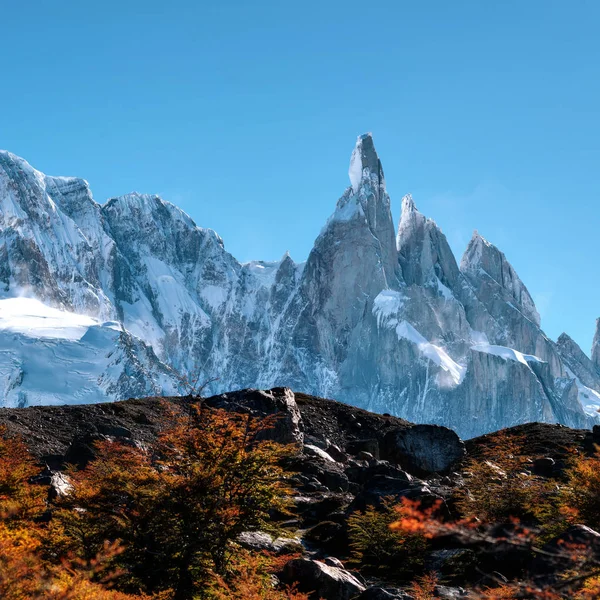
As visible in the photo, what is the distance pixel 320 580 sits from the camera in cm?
1780

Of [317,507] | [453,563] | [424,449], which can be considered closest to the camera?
[453,563]

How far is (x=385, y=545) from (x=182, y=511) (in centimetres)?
915

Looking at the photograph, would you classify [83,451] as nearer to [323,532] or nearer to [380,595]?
[323,532]

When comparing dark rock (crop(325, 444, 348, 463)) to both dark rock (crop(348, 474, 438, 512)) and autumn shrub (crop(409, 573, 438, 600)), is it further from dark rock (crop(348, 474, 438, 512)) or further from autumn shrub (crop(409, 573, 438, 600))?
autumn shrub (crop(409, 573, 438, 600))

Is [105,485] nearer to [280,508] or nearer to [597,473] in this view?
[280,508]

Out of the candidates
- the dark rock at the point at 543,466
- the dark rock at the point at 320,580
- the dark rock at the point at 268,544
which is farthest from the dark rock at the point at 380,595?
the dark rock at the point at 543,466

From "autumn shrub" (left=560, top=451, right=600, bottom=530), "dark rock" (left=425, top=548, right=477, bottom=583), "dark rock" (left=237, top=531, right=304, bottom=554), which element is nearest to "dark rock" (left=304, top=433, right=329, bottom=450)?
"dark rock" (left=237, top=531, right=304, bottom=554)

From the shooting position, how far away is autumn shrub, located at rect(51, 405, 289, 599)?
15.5 meters

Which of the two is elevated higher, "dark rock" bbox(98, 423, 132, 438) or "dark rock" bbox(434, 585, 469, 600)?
"dark rock" bbox(98, 423, 132, 438)

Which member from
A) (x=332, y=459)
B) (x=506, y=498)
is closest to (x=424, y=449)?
(x=332, y=459)

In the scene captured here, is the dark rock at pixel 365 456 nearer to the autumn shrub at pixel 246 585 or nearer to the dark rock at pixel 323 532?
the dark rock at pixel 323 532

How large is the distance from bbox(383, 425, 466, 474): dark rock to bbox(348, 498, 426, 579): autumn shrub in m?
23.6

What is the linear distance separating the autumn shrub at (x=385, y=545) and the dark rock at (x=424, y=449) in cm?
2362

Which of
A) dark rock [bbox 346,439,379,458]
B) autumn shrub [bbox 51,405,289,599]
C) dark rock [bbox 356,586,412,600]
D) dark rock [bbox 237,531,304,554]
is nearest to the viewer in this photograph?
autumn shrub [bbox 51,405,289,599]
